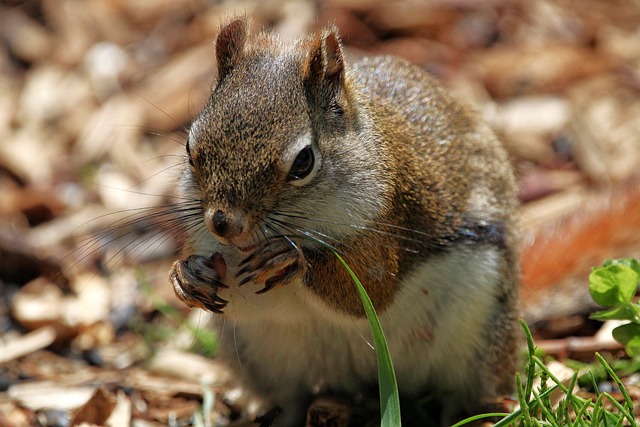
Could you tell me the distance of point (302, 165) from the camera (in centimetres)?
239

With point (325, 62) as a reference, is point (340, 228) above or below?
below

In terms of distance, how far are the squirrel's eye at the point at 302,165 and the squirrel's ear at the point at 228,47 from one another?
418 millimetres

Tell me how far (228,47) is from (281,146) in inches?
19.4

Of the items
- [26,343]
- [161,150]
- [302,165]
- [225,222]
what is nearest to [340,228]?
[302,165]

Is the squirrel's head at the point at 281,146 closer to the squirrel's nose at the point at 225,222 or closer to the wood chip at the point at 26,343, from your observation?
the squirrel's nose at the point at 225,222

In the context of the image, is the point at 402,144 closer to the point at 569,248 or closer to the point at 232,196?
the point at 232,196

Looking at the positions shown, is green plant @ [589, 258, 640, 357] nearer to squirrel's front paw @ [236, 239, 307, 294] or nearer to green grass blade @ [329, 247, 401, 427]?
green grass blade @ [329, 247, 401, 427]

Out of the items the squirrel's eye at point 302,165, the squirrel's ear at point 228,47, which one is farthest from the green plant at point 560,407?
the squirrel's ear at point 228,47

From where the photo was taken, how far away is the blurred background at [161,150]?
3.49 metres

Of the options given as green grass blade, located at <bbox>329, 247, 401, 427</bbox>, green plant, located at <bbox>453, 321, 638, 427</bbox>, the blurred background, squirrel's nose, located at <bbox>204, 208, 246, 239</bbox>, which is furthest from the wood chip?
green plant, located at <bbox>453, 321, 638, 427</bbox>

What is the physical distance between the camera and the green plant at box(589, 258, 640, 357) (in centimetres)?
235

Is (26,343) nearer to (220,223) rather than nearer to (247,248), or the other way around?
(247,248)

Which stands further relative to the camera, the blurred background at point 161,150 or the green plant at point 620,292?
the blurred background at point 161,150

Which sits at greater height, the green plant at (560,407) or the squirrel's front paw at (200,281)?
the squirrel's front paw at (200,281)
